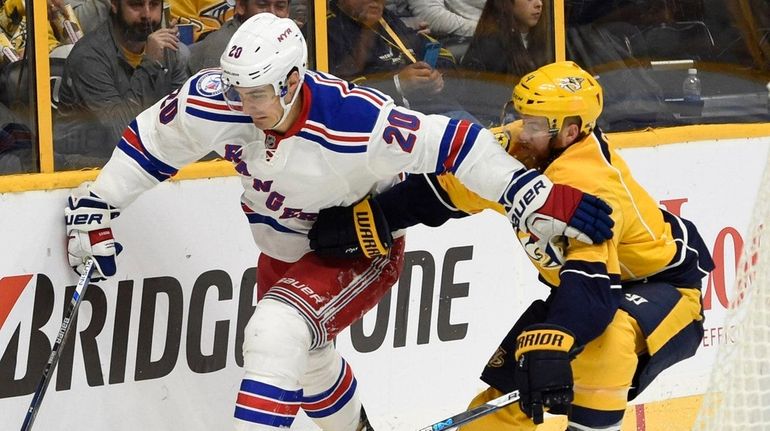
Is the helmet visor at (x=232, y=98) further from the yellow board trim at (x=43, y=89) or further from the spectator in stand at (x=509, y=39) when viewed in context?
the spectator in stand at (x=509, y=39)

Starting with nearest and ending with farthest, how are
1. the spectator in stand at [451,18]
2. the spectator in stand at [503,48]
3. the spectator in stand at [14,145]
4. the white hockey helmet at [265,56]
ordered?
the white hockey helmet at [265,56]
the spectator in stand at [14,145]
the spectator in stand at [451,18]
the spectator in stand at [503,48]

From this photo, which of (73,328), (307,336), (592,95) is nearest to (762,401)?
(592,95)

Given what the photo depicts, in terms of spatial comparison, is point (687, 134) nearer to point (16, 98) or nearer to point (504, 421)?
point (504, 421)

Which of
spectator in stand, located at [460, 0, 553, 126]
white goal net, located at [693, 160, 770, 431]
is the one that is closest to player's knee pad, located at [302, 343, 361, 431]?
white goal net, located at [693, 160, 770, 431]

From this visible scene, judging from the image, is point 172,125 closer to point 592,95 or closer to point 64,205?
point 64,205

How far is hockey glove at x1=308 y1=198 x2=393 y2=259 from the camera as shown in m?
3.87

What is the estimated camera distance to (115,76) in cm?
434

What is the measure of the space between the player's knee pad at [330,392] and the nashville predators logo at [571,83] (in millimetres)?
929

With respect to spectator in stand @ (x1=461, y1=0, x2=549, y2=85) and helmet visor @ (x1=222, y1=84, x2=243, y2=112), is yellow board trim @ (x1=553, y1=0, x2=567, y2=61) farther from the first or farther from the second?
helmet visor @ (x1=222, y1=84, x2=243, y2=112)

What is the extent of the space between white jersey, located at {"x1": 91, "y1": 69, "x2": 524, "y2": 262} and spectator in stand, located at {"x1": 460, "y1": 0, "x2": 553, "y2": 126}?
107 centimetres

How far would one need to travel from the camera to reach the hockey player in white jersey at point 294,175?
3.61 meters

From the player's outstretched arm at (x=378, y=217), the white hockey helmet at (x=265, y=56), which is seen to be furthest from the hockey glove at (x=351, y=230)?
the white hockey helmet at (x=265, y=56)

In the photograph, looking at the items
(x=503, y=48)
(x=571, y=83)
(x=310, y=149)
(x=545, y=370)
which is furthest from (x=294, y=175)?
Answer: (x=503, y=48)

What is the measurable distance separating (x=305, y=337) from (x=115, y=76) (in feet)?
3.43
